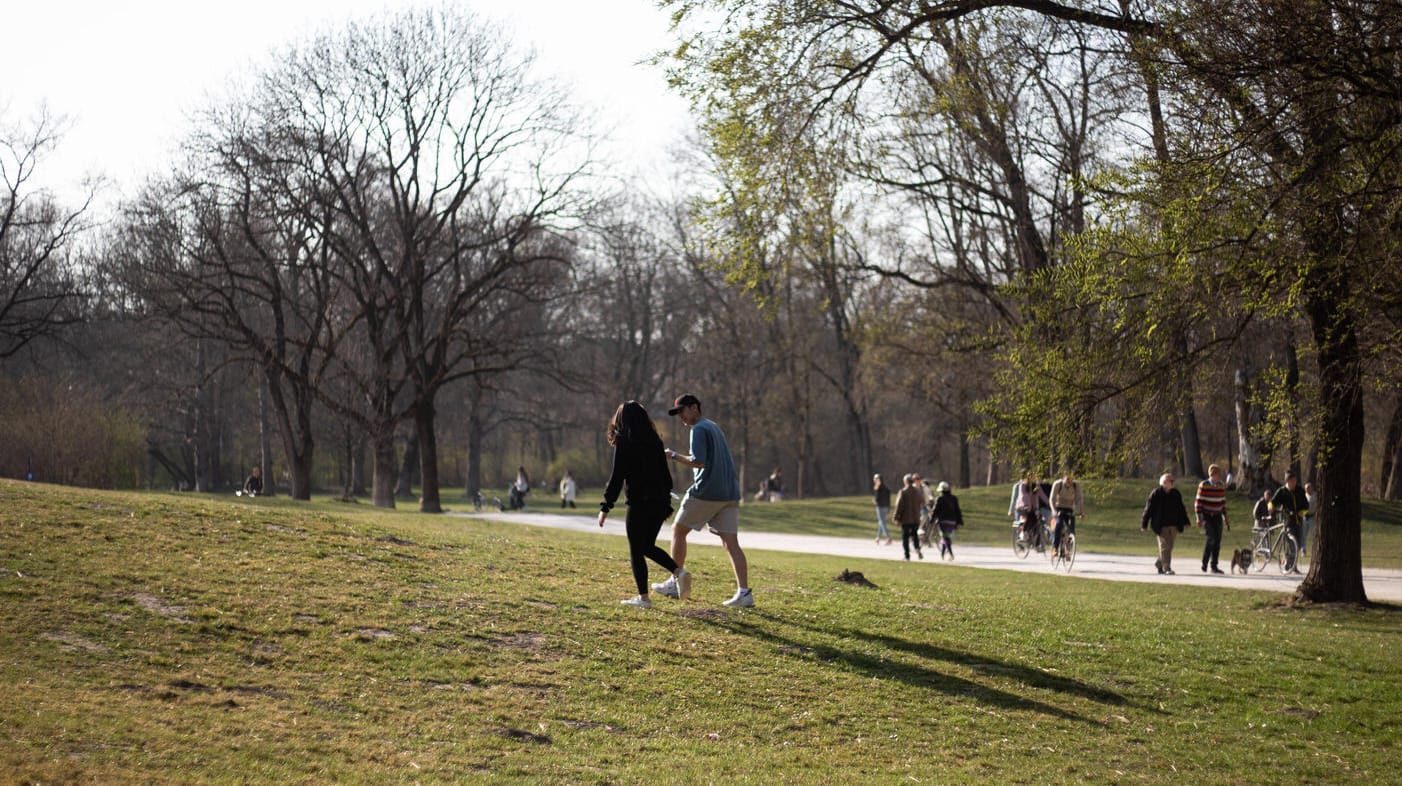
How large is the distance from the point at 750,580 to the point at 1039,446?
13.1 ft

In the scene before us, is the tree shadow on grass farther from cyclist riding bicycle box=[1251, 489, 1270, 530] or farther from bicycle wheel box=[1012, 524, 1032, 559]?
bicycle wheel box=[1012, 524, 1032, 559]

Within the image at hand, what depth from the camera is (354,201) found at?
41781 mm

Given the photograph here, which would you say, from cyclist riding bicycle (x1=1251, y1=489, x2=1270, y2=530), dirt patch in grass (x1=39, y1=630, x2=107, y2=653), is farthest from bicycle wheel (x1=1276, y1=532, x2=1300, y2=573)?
dirt patch in grass (x1=39, y1=630, x2=107, y2=653)

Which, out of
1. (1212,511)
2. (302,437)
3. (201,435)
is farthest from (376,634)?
(201,435)

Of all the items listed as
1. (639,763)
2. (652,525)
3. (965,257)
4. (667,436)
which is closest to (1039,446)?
(652,525)

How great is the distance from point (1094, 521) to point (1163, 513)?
15454 millimetres

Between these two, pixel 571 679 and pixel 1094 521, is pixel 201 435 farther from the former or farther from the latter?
pixel 571 679

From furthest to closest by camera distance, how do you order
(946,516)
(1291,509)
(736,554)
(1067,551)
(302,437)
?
(302,437) < (946,516) < (1067,551) < (1291,509) < (736,554)

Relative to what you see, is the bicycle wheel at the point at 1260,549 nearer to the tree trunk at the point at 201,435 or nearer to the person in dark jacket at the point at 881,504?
the person in dark jacket at the point at 881,504

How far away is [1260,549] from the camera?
2489 centimetres

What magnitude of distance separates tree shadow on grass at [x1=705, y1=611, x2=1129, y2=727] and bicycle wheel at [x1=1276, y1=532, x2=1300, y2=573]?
14908mm

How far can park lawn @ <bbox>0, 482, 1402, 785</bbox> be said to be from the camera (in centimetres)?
754

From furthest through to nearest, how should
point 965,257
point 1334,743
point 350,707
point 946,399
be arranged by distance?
point 946,399
point 965,257
point 1334,743
point 350,707

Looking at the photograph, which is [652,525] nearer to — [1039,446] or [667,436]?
[1039,446]
